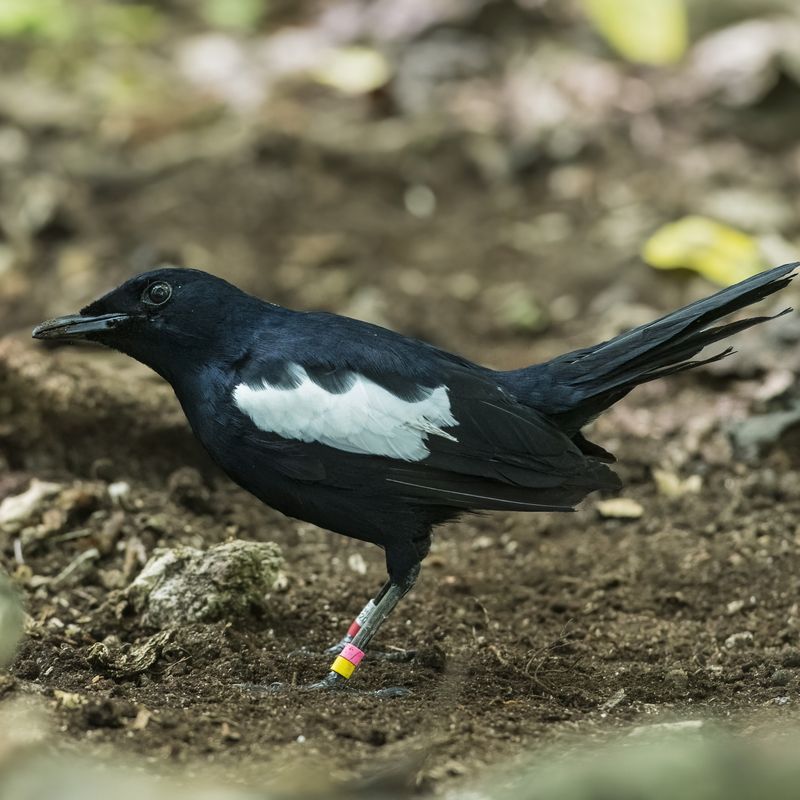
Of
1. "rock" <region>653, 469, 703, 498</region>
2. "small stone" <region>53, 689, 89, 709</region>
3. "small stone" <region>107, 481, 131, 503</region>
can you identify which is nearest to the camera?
"small stone" <region>53, 689, 89, 709</region>

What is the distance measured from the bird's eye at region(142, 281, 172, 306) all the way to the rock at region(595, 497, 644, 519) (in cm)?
241

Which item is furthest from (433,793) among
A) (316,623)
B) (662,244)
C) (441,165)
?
(441,165)

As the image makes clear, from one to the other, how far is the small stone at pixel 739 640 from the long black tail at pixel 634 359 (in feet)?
3.25

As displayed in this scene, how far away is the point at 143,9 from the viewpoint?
1231 centimetres

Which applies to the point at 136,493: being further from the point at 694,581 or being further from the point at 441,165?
the point at 441,165

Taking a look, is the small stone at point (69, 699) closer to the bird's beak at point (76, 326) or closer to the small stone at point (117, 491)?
the bird's beak at point (76, 326)

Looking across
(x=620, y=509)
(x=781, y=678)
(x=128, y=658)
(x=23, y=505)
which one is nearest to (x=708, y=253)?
(x=620, y=509)

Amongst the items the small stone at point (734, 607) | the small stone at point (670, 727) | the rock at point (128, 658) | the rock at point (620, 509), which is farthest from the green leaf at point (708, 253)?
the rock at point (128, 658)

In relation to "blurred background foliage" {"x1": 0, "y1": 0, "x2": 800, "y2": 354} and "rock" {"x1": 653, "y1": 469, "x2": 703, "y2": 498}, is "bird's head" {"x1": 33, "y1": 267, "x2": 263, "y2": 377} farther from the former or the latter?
"blurred background foliage" {"x1": 0, "y1": 0, "x2": 800, "y2": 354}

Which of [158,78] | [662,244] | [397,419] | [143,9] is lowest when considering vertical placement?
[397,419]

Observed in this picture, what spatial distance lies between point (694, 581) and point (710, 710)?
4.17 feet

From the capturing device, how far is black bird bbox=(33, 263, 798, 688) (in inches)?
163

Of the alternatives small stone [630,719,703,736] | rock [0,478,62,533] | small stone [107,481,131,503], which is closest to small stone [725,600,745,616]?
small stone [630,719,703,736]

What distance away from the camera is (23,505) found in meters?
5.18
